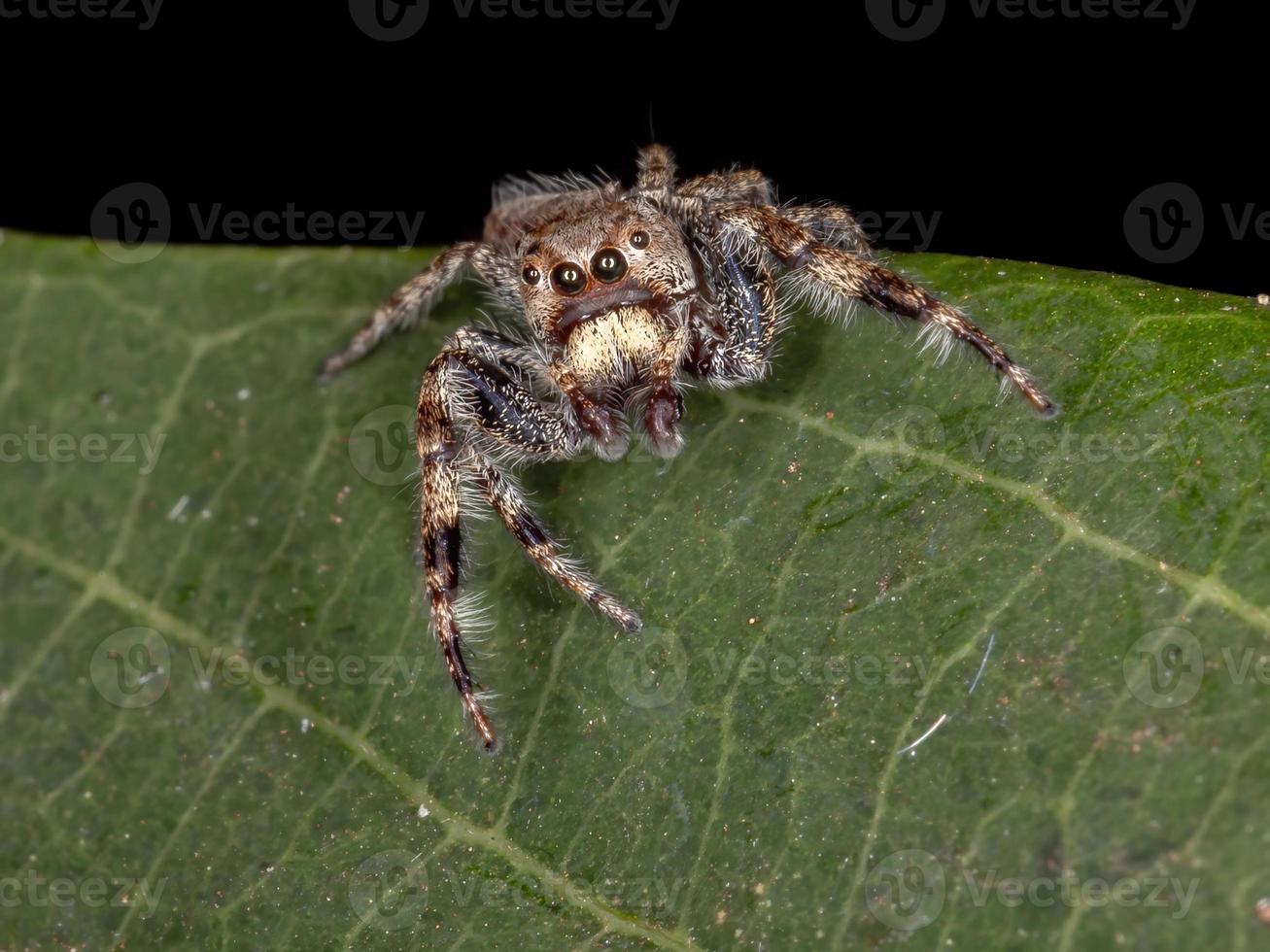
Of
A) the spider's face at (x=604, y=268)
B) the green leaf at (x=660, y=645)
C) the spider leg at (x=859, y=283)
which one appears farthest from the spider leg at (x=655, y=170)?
the green leaf at (x=660, y=645)

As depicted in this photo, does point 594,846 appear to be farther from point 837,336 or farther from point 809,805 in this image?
point 837,336

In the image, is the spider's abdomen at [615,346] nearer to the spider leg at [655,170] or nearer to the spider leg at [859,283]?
the spider leg at [859,283]

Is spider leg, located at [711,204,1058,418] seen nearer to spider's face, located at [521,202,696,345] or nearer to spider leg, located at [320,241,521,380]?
spider's face, located at [521,202,696,345]

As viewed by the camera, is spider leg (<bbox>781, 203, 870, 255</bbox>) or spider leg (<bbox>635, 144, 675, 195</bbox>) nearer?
spider leg (<bbox>781, 203, 870, 255</bbox>)

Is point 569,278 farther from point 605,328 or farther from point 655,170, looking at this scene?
point 655,170

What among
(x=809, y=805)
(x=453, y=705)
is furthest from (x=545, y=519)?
(x=809, y=805)

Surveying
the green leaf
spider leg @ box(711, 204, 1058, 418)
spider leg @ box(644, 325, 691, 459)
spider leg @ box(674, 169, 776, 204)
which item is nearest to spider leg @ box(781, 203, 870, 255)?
spider leg @ box(711, 204, 1058, 418)

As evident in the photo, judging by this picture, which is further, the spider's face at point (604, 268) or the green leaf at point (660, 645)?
the spider's face at point (604, 268)

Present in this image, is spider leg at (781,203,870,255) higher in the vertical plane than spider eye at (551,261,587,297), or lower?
higher
